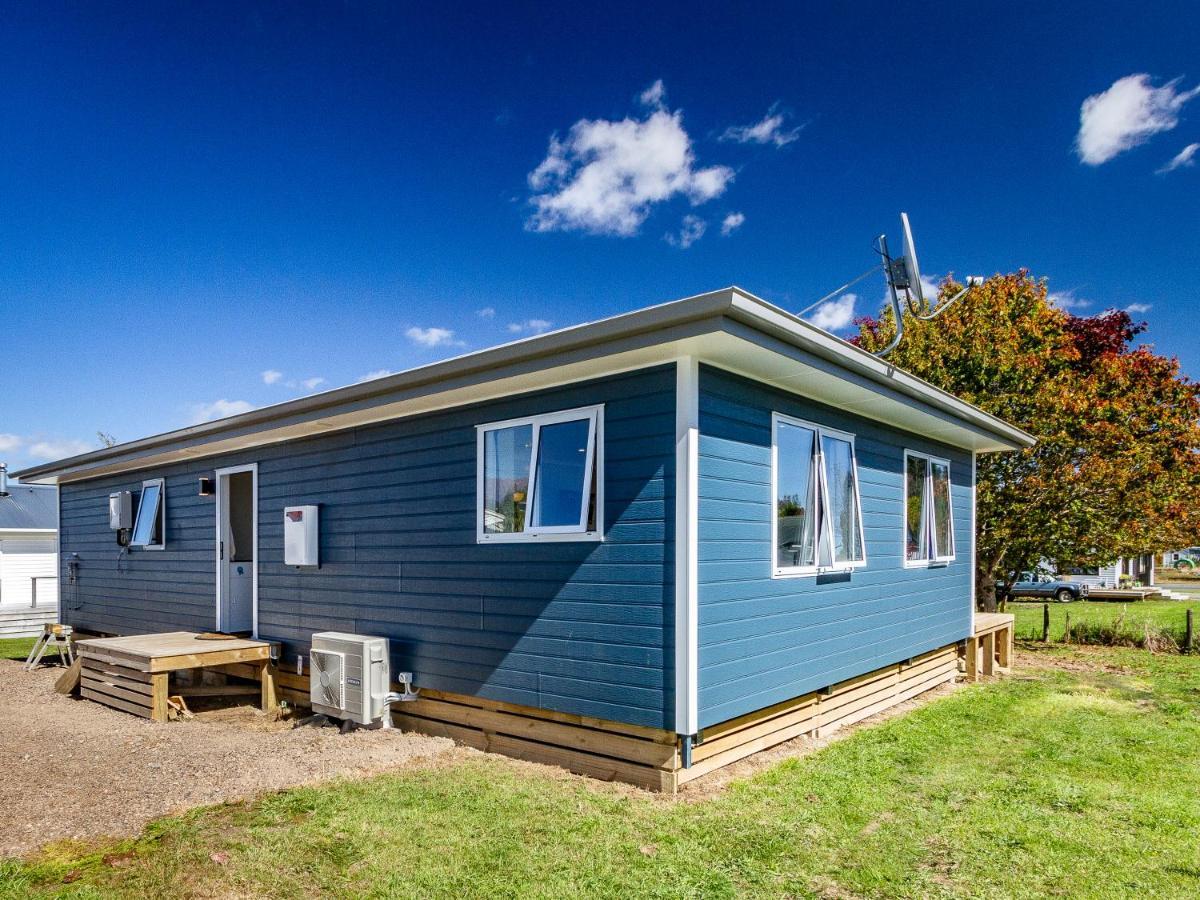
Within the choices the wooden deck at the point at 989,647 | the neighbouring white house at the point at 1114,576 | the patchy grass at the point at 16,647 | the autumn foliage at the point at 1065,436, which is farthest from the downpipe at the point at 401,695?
the neighbouring white house at the point at 1114,576

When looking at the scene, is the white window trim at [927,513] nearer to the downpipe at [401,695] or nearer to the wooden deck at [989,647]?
the wooden deck at [989,647]

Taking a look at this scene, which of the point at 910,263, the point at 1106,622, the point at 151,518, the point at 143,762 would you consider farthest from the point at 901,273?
the point at 1106,622

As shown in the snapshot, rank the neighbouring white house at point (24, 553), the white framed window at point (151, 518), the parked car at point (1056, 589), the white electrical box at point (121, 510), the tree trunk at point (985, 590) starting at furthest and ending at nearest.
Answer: the parked car at point (1056, 589) → the neighbouring white house at point (24, 553) → the tree trunk at point (985, 590) → the white electrical box at point (121, 510) → the white framed window at point (151, 518)

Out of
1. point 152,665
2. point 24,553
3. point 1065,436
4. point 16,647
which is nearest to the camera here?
point 152,665

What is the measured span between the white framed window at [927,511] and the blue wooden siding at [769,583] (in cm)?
19

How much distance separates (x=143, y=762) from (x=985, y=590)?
520 inches

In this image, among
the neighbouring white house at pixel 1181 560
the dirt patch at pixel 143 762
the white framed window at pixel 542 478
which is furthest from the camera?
the neighbouring white house at pixel 1181 560

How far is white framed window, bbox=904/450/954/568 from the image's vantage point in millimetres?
7680

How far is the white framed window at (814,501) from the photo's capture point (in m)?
5.52

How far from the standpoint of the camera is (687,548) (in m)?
4.52

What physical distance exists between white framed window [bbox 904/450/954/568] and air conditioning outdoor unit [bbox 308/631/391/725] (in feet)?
16.6

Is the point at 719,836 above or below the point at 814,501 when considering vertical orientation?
below

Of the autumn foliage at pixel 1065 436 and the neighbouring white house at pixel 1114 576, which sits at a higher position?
the autumn foliage at pixel 1065 436

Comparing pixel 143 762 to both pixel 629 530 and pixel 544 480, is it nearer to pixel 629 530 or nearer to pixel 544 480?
pixel 544 480
